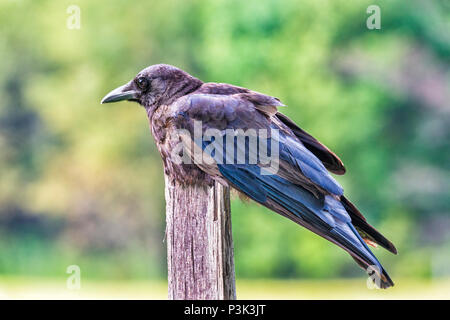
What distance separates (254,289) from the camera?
13.2 meters

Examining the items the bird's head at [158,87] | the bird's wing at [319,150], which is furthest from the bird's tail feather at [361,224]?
the bird's head at [158,87]

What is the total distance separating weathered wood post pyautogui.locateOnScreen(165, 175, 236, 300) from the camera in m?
3.34

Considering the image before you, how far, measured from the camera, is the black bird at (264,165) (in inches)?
140

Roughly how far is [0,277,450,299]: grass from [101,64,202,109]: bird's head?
28.2 ft

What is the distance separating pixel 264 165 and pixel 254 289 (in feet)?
32.1

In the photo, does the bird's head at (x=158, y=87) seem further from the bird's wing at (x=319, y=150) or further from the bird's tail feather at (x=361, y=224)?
the bird's tail feather at (x=361, y=224)

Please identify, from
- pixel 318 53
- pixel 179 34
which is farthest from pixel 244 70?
pixel 179 34

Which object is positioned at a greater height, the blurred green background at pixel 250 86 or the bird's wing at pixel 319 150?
the blurred green background at pixel 250 86

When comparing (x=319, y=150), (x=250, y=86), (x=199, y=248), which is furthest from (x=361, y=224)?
(x=250, y=86)

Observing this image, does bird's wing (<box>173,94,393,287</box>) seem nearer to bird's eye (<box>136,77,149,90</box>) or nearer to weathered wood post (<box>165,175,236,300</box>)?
weathered wood post (<box>165,175,236,300</box>)

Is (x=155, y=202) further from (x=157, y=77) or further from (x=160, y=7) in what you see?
(x=157, y=77)

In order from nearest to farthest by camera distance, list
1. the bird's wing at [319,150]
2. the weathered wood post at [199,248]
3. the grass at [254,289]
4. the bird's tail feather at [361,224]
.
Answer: the weathered wood post at [199,248], the bird's tail feather at [361,224], the bird's wing at [319,150], the grass at [254,289]

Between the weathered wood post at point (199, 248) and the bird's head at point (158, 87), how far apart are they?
966mm

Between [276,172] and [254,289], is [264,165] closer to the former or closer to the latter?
[276,172]
